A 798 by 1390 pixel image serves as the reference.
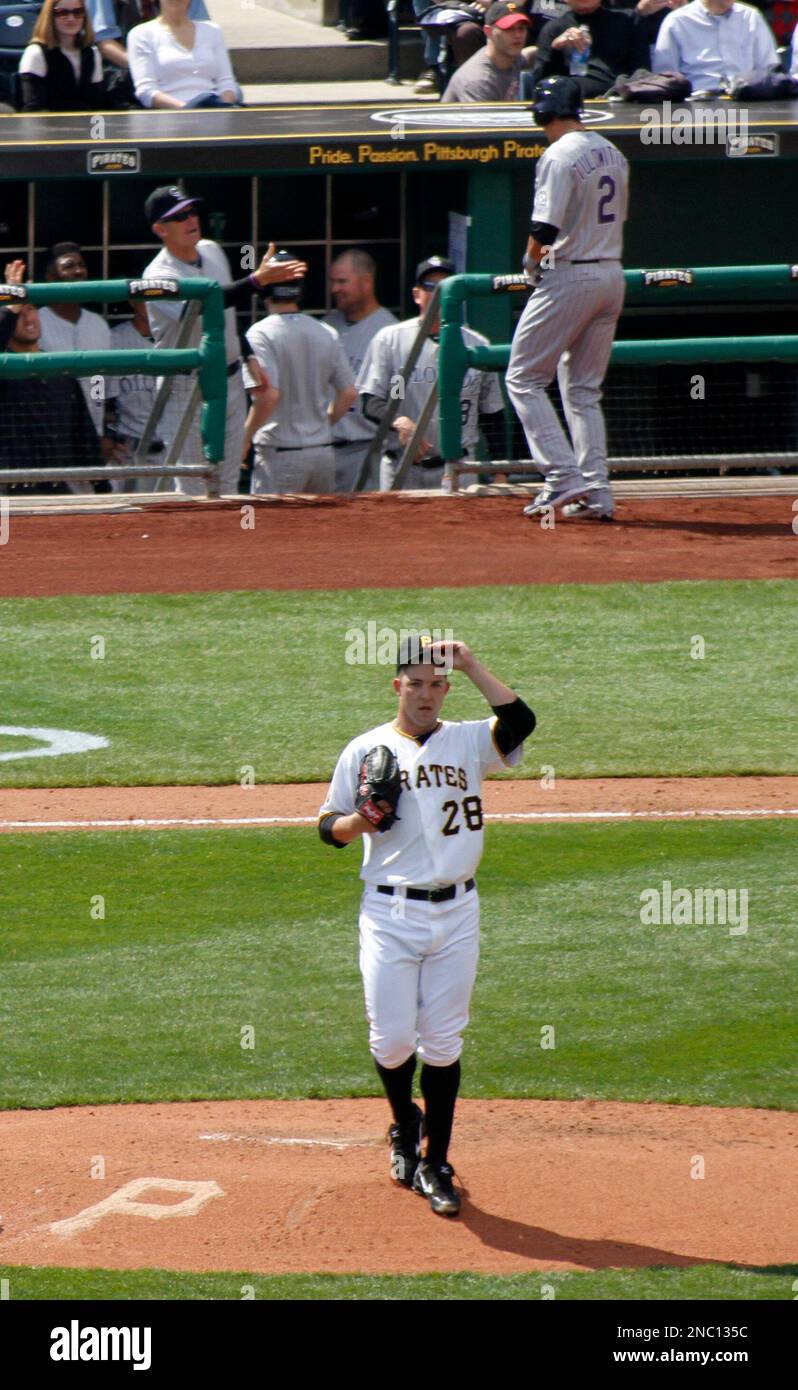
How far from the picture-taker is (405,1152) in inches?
218

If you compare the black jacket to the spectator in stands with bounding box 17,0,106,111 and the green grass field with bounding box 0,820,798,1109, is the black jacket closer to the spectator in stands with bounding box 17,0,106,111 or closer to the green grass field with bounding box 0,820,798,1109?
the spectator in stands with bounding box 17,0,106,111

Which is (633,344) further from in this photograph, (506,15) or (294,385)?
(506,15)

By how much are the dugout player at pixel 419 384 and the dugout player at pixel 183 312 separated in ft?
2.80

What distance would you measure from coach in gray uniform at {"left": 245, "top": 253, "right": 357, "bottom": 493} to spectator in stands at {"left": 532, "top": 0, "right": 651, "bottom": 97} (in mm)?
4163

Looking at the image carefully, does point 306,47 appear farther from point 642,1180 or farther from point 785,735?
point 642,1180

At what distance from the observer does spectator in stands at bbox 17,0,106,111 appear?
14.6 m

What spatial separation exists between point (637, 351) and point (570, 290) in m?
1.18

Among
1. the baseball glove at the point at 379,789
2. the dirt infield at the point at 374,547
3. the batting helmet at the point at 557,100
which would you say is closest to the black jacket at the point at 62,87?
the dirt infield at the point at 374,547

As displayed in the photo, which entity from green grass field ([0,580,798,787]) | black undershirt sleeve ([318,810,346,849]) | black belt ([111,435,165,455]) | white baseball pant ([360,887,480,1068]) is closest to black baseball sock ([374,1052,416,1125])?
white baseball pant ([360,887,480,1068])

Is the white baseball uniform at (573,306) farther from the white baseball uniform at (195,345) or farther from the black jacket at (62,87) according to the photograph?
the black jacket at (62,87)

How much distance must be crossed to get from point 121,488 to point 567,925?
273 inches

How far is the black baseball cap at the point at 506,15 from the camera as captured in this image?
1488 centimetres

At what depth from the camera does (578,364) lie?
11.8m

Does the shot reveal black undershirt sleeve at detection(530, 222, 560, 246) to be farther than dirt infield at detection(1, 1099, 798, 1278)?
Yes
